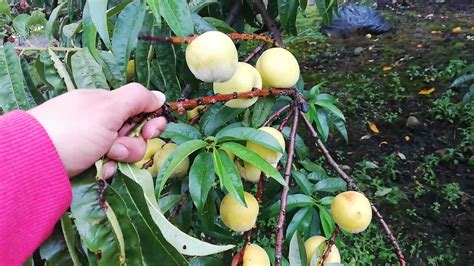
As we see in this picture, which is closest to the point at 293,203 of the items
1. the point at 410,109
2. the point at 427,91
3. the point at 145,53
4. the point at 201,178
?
the point at 201,178

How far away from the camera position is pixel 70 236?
60 centimetres

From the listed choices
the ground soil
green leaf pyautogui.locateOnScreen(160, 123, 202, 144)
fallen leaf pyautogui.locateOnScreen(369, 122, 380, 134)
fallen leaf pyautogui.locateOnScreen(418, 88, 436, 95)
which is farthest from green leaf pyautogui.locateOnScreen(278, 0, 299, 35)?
fallen leaf pyautogui.locateOnScreen(418, 88, 436, 95)

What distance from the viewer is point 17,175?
59 cm

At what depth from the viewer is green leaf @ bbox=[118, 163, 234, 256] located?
0.62m

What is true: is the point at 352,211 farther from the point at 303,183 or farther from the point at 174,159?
the point at 174,159

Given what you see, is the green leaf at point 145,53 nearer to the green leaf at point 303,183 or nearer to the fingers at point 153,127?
the fingers at point 153,127

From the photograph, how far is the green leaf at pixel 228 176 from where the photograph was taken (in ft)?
2.30

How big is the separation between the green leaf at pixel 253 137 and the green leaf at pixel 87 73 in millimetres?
199

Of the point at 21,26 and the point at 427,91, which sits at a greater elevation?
the point at 21,26

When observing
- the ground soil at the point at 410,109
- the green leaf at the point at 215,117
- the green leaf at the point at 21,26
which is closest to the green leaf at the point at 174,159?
the green leaf at the point at 215,117

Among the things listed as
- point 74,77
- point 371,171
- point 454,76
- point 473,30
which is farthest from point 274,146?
point 473,30

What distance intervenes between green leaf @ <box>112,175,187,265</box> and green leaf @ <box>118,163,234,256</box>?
0.04ft

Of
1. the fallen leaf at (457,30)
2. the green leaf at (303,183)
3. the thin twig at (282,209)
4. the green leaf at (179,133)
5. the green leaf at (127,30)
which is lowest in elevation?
the fallen leaf at (457,30)

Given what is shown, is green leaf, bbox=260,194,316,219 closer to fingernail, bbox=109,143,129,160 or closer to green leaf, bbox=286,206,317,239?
green leaf, bbox=286,206,317,239
